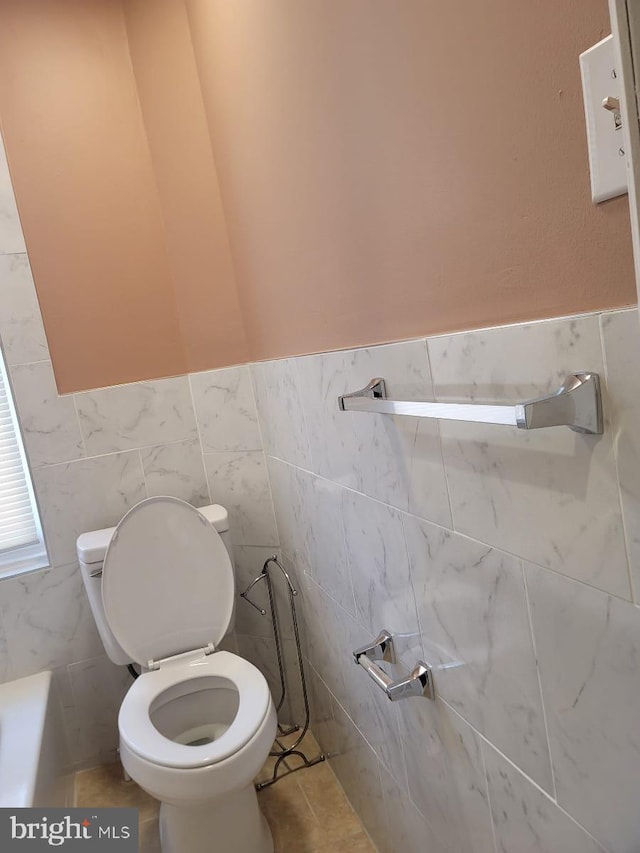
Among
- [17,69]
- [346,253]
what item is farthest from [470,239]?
[17,69]

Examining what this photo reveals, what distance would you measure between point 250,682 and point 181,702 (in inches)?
11.6

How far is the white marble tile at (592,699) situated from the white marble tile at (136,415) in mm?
1649

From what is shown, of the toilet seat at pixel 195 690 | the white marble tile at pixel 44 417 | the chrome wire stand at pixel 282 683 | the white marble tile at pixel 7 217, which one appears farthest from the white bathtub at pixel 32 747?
the white marble tile at pixel 7 217

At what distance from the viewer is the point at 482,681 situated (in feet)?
3.43

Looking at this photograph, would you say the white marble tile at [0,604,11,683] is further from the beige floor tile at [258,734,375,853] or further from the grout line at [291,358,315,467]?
the grout line at [291,358,315,467]

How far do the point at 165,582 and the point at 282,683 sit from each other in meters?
0.62

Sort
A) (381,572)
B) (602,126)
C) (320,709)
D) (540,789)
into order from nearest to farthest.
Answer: (602,126) → (540,789) → (381,572) → (320,709)

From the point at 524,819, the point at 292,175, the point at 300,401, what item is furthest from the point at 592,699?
the point at 292,175

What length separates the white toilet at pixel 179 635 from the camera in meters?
1.72

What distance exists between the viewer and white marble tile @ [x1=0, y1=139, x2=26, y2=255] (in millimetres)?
2080

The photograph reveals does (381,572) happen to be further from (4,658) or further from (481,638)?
(4,658)

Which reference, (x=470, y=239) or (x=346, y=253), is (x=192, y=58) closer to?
(x=346, y=253)

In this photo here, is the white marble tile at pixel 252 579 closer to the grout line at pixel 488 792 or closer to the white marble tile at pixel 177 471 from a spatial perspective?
the white marble tile at pixel 177 471

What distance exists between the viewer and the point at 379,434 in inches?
50.7
